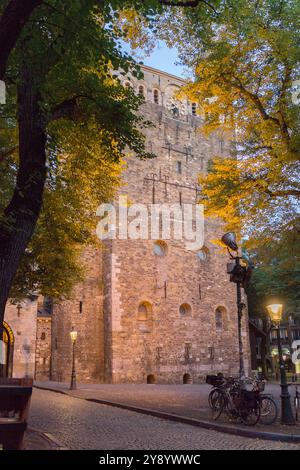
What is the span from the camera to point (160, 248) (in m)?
27.5

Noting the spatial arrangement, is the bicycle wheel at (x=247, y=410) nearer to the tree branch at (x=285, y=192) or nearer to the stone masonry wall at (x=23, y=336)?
the tree branch at (x=285, y=192)

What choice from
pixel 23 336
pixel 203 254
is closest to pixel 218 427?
pixel 23 336

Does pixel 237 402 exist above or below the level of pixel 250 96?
below

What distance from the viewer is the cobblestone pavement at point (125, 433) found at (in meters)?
7.30

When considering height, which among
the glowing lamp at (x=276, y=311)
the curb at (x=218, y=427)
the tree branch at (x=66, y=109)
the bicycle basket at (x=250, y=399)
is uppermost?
the tree branch at (x=66, y=109)

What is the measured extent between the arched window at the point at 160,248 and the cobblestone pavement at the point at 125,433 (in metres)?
15.6

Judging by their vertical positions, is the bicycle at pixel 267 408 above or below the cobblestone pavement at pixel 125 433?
above

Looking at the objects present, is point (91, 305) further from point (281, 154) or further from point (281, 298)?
point (281, 154)

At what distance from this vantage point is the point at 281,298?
29906mm

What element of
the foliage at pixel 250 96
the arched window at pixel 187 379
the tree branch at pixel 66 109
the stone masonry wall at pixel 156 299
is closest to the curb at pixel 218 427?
the foliage at pixel 250 96

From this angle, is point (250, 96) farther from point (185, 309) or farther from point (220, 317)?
point (220, 317)

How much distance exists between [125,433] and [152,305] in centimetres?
1754

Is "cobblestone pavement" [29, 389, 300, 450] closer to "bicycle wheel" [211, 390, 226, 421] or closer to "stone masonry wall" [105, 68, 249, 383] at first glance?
"bicycle wheel" [211, 390, 226, 421]
